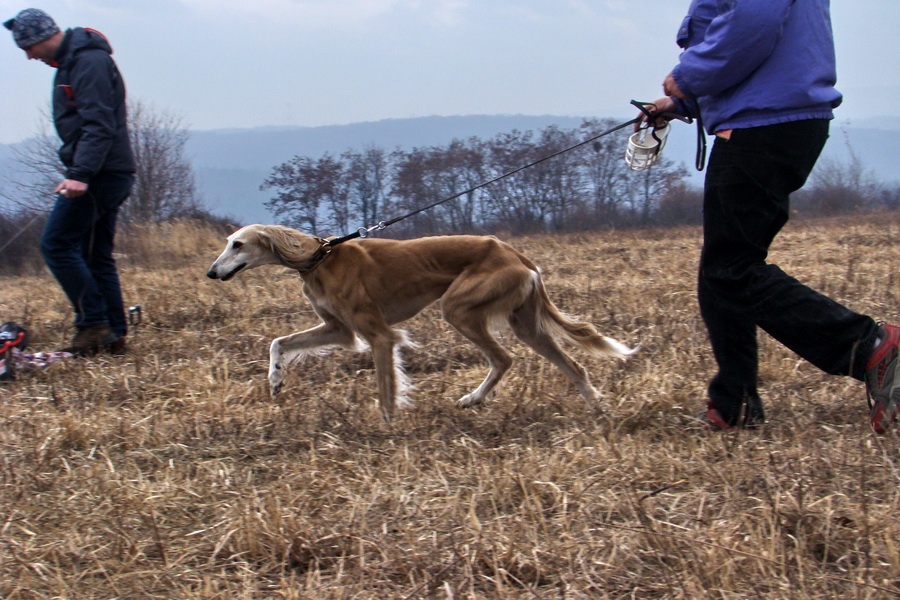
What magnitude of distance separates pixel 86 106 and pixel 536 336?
2.72 meters

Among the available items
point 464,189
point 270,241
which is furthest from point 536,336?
point 464,189

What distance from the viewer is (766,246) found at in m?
2.90

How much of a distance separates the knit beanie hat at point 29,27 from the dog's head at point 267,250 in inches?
65.1

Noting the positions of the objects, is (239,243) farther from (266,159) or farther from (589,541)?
(266,159)

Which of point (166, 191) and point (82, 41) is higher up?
point (82, 41)

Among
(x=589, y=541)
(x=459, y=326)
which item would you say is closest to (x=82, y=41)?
(x=459, y=326)

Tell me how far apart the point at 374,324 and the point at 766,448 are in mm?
1855

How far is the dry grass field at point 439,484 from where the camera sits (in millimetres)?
2055

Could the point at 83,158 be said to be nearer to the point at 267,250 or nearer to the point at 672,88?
the point at 267,250

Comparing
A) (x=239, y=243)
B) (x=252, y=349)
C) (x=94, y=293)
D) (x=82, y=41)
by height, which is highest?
(x=82, y=41)

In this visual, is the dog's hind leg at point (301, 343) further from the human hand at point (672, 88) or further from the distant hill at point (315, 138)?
the distant hill at point (315, 138)

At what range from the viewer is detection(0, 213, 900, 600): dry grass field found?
2.05 metres

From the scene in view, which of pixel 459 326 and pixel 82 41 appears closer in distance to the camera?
pixel 459 326

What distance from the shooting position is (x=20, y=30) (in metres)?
4.54
